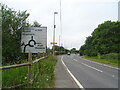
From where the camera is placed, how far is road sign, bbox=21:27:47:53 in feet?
25.4

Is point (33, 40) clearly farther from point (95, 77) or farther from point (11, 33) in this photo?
point (11, 33)

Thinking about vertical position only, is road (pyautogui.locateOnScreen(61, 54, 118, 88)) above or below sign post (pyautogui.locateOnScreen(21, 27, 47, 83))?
below

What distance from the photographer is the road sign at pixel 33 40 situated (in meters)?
7.75

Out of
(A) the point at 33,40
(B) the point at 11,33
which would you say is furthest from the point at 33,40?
(B) the point at 11,33

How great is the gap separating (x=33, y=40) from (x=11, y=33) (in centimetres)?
1197

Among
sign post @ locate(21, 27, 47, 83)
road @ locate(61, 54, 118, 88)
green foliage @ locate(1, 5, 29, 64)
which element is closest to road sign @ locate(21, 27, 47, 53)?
sign post @ locate(21, 27, 47, 83)

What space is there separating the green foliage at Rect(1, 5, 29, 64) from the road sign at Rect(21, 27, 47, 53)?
330 inches

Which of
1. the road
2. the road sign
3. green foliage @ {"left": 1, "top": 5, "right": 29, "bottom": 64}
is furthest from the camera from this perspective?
green foliage @ {"left": 1, "top": 5, "right": 29, "bottom": 64}

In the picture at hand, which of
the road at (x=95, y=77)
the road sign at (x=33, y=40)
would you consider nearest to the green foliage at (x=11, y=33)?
the road at (x=95, y=77)

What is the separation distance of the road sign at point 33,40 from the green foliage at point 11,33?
8.39m

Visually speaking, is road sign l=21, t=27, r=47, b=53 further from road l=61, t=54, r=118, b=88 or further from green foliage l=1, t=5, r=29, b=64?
green foliage l=1, t=5, r=29, b=64

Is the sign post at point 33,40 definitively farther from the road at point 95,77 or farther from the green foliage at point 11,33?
the green foliage at point 11,33

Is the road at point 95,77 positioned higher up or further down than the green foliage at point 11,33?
further down

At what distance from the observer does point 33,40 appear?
26.0 ft
